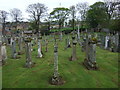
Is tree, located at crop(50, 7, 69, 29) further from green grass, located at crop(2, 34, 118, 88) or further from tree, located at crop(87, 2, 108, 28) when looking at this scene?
green grass, located at crop(2, 34, 118, 88)

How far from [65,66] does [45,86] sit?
4349 mm

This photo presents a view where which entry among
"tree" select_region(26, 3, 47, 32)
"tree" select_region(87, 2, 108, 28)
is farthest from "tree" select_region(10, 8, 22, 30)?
"tree" select_region(87, 2, 108, 28)

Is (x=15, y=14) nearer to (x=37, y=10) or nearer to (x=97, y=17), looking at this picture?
(x=37, y=10)

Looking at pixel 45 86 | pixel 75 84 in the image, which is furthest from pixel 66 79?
pixel 45 86

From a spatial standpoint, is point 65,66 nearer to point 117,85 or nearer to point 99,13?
point 117,85

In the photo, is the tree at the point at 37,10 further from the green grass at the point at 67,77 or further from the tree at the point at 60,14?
the green grass at the point at 67,77

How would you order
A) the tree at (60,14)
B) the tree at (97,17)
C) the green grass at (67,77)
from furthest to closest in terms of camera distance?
the tree at (60,14)
the tree at (97,17)
the green grass at (67,77)

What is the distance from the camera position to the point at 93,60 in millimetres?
12852

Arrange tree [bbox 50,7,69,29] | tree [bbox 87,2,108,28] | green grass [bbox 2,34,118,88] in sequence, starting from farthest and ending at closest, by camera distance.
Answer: tree [bbox 50,7,69,29] < tree [bbox 87,2,108,28] < green grass [bbox 2,34,118,88]

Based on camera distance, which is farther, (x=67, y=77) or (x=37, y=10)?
(x=37, y=10)

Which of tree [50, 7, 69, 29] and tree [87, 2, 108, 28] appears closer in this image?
tree [87, 2, 108, 28]

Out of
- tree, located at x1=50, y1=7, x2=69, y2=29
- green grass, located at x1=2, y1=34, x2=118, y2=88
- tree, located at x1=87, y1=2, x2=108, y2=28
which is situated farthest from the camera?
tree, located at x1=50, y1=7, x2=69, y2=29

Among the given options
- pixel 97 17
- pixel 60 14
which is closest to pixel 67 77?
pixel 97 17

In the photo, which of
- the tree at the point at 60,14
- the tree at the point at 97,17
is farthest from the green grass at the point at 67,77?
the tree at the point at 60,14
